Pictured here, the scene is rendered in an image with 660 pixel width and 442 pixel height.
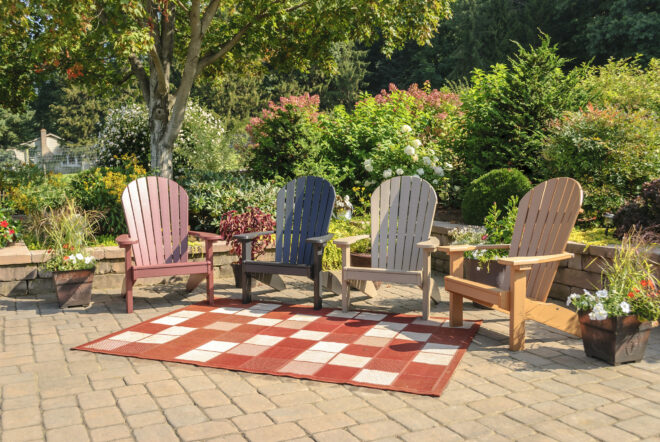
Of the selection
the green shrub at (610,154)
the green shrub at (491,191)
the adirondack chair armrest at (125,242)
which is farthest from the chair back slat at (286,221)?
the green shrub at (610,154)

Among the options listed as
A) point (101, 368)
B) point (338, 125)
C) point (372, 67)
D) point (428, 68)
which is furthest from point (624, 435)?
point (372, 67)

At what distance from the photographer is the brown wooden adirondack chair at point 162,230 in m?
4.80

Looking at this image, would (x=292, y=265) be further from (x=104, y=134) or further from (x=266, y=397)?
(x=104, y=134)

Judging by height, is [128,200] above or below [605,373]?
above

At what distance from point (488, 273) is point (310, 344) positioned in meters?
1.79

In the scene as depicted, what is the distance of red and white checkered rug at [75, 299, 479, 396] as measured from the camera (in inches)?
125

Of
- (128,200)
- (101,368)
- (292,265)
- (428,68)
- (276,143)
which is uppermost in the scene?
(428,68)

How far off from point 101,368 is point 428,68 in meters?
26.6

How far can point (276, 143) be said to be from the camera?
768 centimetres

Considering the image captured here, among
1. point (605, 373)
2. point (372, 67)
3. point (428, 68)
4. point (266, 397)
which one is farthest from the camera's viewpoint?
point (372, 67)

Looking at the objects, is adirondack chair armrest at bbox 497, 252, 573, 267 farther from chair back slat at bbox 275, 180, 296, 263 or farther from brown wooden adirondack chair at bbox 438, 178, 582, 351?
chair back slat at bbox 275, 180, 296, 263

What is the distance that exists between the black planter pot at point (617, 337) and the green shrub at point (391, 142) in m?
3.81

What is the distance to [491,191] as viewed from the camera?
232 inches

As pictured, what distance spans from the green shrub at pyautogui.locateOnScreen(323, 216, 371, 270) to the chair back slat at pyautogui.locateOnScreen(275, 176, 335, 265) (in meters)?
0.82
